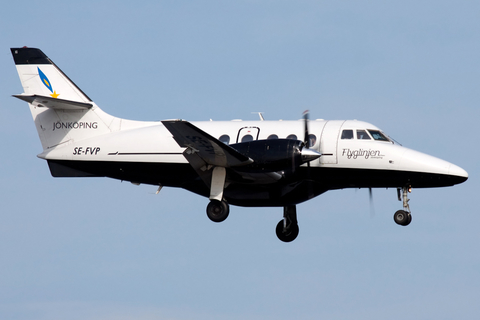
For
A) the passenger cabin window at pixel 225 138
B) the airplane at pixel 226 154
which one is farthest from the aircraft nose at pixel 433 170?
the passenger cabin window at pixel 225 138

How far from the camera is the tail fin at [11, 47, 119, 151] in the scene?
23797mm

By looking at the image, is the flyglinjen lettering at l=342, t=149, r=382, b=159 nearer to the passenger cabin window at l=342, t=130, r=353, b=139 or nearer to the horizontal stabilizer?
the passenger cabin window at l=342, t=130, r=353, b=139

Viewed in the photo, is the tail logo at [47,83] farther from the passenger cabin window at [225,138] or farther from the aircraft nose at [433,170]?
the aircraft nose at [433,170]

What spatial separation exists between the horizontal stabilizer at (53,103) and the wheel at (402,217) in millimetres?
10988

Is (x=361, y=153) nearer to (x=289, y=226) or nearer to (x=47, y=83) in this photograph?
(x=289, y=226)

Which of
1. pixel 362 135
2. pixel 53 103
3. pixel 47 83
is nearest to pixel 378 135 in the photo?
pixel 362 135

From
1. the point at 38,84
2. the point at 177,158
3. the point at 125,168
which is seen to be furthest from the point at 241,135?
the point at 38,84

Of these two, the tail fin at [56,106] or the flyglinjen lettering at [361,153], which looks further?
the tail fin at [56,106]

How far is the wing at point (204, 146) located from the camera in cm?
1906

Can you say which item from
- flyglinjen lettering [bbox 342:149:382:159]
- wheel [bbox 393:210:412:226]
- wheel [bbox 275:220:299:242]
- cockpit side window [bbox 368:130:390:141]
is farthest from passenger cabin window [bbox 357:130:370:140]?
wheel [bbox 275:220:299:242]

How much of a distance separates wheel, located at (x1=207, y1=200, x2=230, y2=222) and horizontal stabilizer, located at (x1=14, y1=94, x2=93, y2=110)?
6.17 m

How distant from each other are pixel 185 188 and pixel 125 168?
207cm

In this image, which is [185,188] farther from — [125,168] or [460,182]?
[460,182]

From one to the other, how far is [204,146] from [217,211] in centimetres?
225
